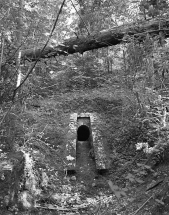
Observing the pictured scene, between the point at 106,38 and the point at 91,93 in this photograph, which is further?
the point at 91,93

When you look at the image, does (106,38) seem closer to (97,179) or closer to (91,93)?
(91,93)

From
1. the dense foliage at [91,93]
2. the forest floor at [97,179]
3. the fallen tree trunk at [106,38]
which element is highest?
the fallen tree trunk at [106,38]

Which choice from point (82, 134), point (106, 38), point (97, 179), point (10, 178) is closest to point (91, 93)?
point (82, 134)

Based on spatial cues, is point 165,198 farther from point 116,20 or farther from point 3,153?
point 116,20

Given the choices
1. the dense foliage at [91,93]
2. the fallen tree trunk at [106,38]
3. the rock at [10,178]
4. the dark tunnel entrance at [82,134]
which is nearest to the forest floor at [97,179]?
the dense foliage at [91,93]

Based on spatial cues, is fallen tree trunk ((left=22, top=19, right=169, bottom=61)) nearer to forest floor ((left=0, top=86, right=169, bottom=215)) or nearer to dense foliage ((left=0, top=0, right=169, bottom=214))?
dense foliage ((left=0, top=0, right=169, bottom=214))

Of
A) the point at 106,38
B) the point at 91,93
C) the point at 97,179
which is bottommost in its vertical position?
the point at 97,179

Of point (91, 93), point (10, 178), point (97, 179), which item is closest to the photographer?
point (10, 178)

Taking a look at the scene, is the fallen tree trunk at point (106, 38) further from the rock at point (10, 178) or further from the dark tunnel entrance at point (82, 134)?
the rock at point (10, 178)

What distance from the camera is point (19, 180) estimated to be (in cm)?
423

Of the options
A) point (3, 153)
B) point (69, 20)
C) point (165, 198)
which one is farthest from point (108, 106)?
point (69, 20)

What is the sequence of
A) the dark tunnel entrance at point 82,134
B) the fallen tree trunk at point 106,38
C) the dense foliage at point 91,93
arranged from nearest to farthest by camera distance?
the dense foliage at point 91,93
the fallen tree trunk at point 106,38
the dark tunnel entrance at point 82,134

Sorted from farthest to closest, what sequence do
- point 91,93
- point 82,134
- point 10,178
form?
1. point 91,93
2. point 82,134
3. point 10,178

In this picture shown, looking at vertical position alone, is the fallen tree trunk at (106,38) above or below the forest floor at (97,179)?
above
